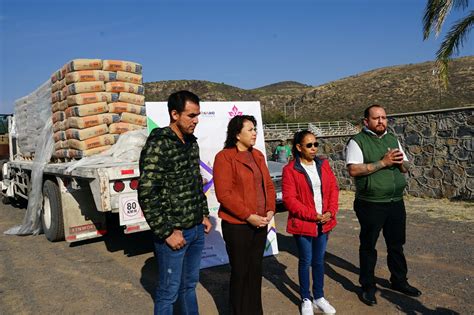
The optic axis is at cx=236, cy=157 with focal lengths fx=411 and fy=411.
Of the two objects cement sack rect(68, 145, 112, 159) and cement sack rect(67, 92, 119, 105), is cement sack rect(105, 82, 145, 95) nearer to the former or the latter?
cement sack rect(67, 92, 119, 105)

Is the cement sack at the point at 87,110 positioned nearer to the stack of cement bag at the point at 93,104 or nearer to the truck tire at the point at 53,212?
the stack of cement bag at the point at 93,104

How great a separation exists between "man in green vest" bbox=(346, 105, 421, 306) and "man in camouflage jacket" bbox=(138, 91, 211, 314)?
1.72m

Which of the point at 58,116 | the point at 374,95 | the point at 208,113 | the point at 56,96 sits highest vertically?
the point at 374,95

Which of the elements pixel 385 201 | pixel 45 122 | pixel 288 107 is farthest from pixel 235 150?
pixel 288 107

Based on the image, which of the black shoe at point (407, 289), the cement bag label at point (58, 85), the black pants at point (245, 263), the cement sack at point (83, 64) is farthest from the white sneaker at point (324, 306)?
the cement bag label at point (58, 85)

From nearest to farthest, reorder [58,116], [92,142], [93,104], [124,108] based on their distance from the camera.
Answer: [92,142] → [93,104] → [124,108] → [58,116]

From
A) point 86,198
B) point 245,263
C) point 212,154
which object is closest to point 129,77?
point 86,198

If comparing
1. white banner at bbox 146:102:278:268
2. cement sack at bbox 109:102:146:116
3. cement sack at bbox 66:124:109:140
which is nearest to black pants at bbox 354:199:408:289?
white banner at bbox 146:102:278:268

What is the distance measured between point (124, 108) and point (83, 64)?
0.92 meters

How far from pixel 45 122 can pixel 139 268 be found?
405 centimetres

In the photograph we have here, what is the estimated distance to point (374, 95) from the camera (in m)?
61.8

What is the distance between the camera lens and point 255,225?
3.22 m

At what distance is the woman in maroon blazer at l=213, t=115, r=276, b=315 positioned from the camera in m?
→ 3.25

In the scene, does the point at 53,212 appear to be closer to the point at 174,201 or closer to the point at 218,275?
the point at 218,275
